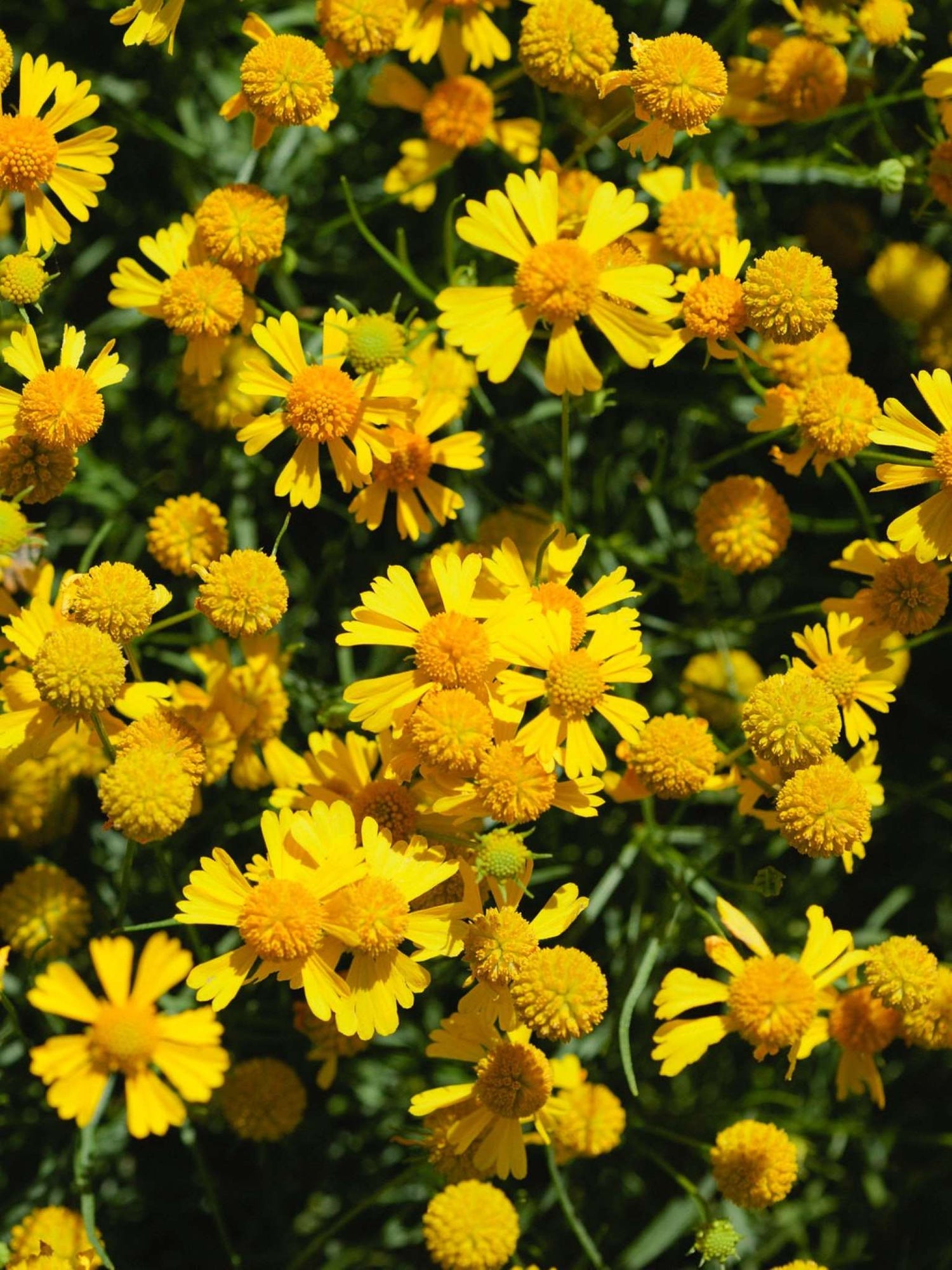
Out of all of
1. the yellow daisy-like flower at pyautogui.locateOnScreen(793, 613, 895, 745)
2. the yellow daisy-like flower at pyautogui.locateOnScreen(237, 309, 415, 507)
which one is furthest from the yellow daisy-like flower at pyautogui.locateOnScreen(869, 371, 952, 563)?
the yellow daisy-like flower at pyautogui.locateOnScreen(237, 309, 415, 507)

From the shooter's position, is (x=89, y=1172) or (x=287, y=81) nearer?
(x=287, y=81)

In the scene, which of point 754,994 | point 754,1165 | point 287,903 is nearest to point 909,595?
point 754,994

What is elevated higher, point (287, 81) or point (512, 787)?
point (287, 81)

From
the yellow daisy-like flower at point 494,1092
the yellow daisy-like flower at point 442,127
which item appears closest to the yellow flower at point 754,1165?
the yellow daisy-like flower at point 494,1092

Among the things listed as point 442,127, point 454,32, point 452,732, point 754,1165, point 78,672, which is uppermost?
point 454,32

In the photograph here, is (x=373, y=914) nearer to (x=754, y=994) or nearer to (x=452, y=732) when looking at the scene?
(x=452, y=732)

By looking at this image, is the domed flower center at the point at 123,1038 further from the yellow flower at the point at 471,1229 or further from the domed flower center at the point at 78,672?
the yellow flower at the point at 471,1229

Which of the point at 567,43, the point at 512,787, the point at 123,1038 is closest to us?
the point at 123,1038
